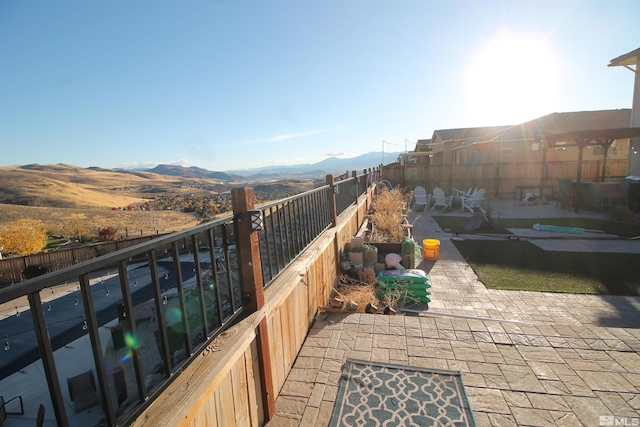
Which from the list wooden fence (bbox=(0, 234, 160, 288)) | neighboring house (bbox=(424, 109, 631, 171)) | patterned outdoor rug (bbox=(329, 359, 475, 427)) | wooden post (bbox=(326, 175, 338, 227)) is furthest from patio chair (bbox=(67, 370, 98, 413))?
neighboring house (bbox=(424, 109, 631, 171))

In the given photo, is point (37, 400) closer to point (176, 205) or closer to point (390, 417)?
point (390, 417)

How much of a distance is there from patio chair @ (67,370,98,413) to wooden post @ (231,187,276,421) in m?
3.92

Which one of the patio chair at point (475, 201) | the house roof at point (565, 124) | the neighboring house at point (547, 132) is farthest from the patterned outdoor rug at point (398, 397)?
the house roof at point (565, 124)

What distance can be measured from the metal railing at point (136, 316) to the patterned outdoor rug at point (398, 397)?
1.11 metres

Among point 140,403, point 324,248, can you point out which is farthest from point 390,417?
point 324,248

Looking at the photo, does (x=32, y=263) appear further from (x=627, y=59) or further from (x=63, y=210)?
(x=627, y=59)

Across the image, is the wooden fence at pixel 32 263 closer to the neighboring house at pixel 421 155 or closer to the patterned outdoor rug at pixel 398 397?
the patterned outdoor rug at pixel 398 397

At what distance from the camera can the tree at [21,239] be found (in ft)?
61.0

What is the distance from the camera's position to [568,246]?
6.46 m

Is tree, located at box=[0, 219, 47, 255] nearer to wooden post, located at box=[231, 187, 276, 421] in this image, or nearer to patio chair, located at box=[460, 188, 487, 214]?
wooden post, located at box=[231, 187, 276, 421]

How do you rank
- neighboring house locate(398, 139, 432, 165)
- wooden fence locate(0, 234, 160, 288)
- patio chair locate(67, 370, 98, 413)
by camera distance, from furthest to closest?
neighboring house locate(398, 139, 432, 165), wooden fence locate(0, 234, 160, 288), patio chair locate(67, 370, 98, 413)

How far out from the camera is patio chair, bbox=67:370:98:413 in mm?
4340

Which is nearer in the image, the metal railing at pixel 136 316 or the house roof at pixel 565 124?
the metal railing at pixel 136 316

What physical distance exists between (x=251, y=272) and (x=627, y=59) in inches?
648
